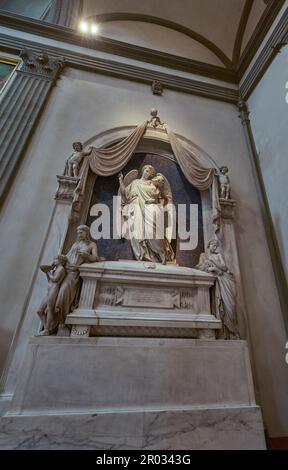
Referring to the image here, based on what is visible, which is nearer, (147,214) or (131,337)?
(131,337)

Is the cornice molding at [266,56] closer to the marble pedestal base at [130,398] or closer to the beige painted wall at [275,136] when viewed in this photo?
the beige painted wall at [275,136]

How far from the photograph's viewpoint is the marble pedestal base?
2076 millimetres

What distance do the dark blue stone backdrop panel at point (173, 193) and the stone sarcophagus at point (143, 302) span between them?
0.46m

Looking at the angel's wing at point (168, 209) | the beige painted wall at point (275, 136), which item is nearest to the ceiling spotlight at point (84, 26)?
the beige painted wall at point (275, 136)

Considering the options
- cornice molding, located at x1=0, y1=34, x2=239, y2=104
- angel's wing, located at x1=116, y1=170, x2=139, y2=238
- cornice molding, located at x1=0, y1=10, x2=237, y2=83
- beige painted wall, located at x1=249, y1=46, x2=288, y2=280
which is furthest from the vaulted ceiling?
angel's wing, located at x1=116, y1=170, x2=139, y2=238

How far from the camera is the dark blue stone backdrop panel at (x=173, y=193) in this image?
3600 millimetres

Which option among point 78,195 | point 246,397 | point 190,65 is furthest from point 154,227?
point 190,65

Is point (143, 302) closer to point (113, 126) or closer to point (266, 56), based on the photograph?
point (113, 126)

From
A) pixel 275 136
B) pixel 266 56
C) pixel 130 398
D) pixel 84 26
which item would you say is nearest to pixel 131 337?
pixel 130 398

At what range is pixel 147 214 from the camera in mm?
3691

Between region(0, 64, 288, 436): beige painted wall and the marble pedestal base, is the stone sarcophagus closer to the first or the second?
the marble pedestal base

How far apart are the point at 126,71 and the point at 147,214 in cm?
403

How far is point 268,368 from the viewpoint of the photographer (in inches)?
128
